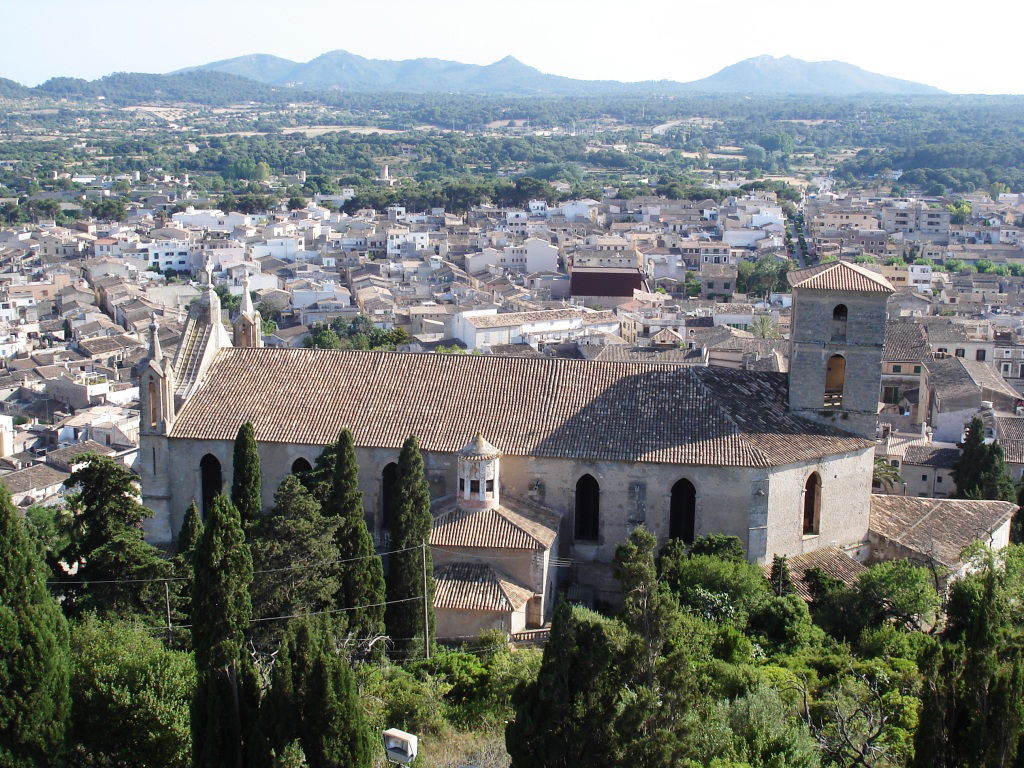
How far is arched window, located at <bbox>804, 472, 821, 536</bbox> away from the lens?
1374 inches

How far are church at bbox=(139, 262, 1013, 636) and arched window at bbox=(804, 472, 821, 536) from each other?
0.04m

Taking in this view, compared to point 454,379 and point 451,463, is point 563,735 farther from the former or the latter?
point 454,379

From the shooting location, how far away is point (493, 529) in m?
32.5

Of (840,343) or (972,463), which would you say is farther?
(972,463)

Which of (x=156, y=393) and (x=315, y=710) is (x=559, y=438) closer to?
(x=156, y=393)

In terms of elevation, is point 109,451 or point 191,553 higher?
point 191,553

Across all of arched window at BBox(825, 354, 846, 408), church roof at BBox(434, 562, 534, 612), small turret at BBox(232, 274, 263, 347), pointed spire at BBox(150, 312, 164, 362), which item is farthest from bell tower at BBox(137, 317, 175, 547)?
arched window at BBox(825, 354, 846, 408)

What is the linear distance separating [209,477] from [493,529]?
9212 millimetres

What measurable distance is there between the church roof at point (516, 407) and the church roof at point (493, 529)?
6.26 feet

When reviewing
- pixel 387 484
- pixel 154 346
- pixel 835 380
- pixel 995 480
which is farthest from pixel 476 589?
pixel 995 480

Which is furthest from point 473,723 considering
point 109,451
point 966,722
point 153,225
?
point 153,225

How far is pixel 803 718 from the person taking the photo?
2517 cm

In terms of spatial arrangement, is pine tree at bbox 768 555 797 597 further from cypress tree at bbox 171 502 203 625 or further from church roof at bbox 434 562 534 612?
cypress tree at bbox 171 502 203 625

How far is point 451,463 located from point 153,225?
468 feet
